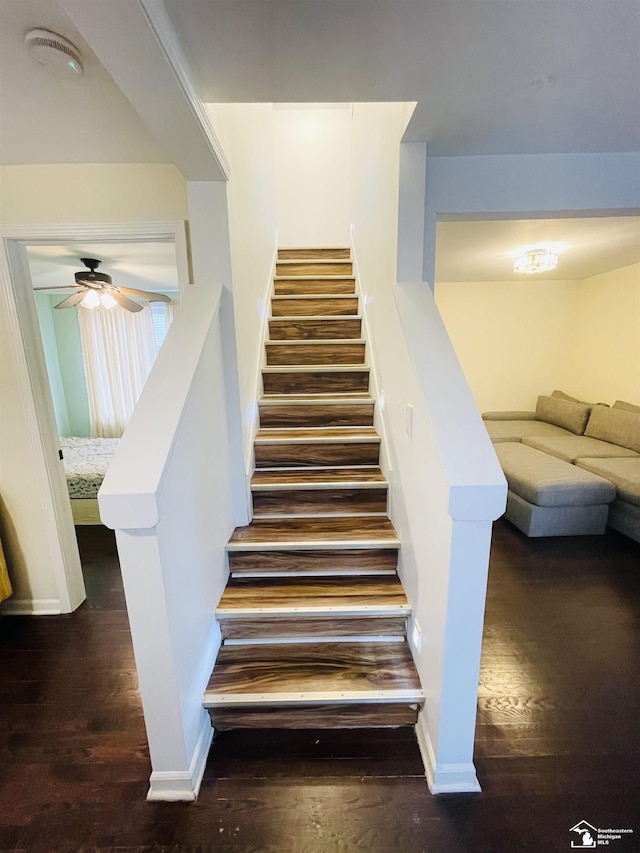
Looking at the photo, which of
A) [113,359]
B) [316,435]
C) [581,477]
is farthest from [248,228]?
[113,359]

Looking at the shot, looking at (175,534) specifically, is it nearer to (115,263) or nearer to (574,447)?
(115,263)

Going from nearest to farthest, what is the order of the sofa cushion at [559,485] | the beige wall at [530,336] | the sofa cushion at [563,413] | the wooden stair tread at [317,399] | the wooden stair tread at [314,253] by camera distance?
the wooden stair tread at [317,399]
the sofa cushion at [559,485]
the wooden stair tread at [314,253]
the sofa cushion at [563,413]
the beige wall at [530,336]

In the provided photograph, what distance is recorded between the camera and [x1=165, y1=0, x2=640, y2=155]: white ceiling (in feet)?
2.96

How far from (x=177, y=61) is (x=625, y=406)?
15.5ft

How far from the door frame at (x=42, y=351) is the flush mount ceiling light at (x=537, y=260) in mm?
Result: 2991

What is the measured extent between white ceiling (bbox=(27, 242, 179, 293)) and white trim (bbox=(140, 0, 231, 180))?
54.4 inches

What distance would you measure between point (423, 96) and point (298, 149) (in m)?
3.54

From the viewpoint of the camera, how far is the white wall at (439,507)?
1.02 meters

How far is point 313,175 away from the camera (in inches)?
162

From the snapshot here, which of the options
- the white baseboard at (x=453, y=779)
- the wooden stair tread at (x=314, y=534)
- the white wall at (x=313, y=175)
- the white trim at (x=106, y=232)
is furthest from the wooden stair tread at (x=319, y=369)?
the white wall at (x=313, y=175)

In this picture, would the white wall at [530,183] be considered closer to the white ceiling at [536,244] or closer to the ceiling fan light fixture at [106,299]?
the white ceiling at [536,244]

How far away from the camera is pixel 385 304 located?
1959 millimetres

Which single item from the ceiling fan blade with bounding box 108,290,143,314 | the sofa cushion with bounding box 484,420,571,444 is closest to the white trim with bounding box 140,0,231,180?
the ceiling fan blade with bounding box 108,290,143,314

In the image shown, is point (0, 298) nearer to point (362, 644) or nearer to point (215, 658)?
point (215, 658)
